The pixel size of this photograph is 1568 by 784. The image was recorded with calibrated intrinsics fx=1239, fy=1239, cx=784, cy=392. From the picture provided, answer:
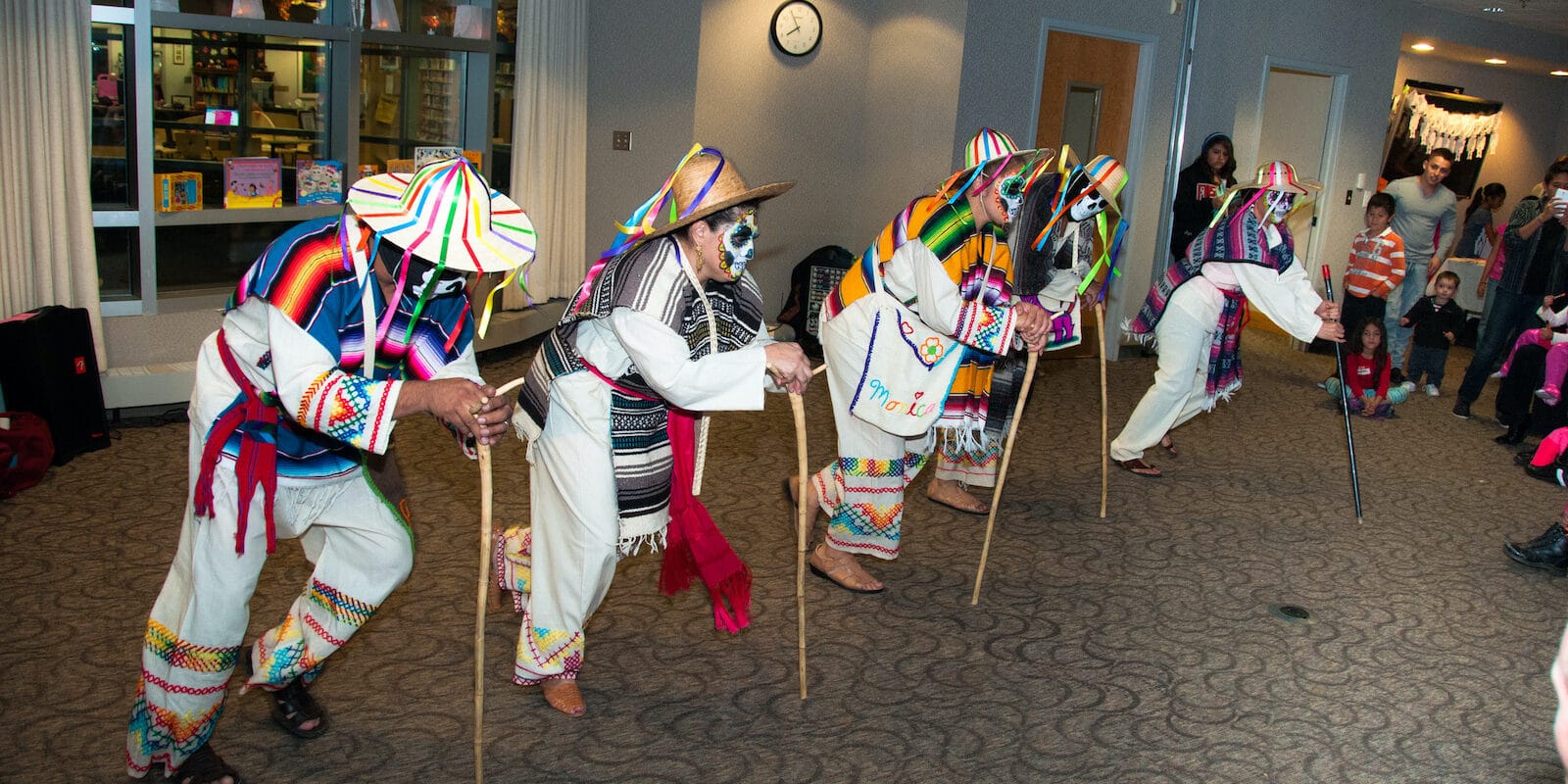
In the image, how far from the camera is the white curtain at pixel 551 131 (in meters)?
7.24

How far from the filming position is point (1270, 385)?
845 centimetres

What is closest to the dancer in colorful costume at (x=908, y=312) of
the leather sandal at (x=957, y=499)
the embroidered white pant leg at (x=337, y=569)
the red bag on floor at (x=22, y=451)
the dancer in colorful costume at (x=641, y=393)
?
the dancer in colorful costume at (x=641, y=393)

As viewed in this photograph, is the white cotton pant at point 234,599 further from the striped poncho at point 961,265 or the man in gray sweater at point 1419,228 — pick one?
the man in gray sweater at point 1419,228

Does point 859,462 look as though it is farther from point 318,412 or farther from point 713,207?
point 318,412

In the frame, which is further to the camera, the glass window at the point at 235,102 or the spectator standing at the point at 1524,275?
the spectator standing at the point at 1524,275

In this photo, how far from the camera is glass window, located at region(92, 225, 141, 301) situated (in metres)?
5.75

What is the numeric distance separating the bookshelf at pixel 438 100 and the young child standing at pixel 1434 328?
21.1 feet

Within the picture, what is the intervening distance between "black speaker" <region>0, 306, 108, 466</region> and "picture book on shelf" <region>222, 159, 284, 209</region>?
1186mm

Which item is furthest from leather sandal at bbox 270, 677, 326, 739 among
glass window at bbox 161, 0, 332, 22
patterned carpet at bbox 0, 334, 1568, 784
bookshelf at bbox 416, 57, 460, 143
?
bookshelf at bbox 416, 57, 460, 143

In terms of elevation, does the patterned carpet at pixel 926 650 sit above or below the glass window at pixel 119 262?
below

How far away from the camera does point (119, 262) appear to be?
5.87 m

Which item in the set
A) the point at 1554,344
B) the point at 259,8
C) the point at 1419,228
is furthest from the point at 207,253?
the point at 1419,228

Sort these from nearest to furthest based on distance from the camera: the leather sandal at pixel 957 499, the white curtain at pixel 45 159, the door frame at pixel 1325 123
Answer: the white curtain at pixel 45 159 → the leather sandal at pixel 957 499 → the door frame at pixel 1325 123

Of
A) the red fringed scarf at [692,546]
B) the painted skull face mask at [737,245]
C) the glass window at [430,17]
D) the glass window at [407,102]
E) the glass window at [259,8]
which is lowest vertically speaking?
the red fringed scarf at [692,546]
